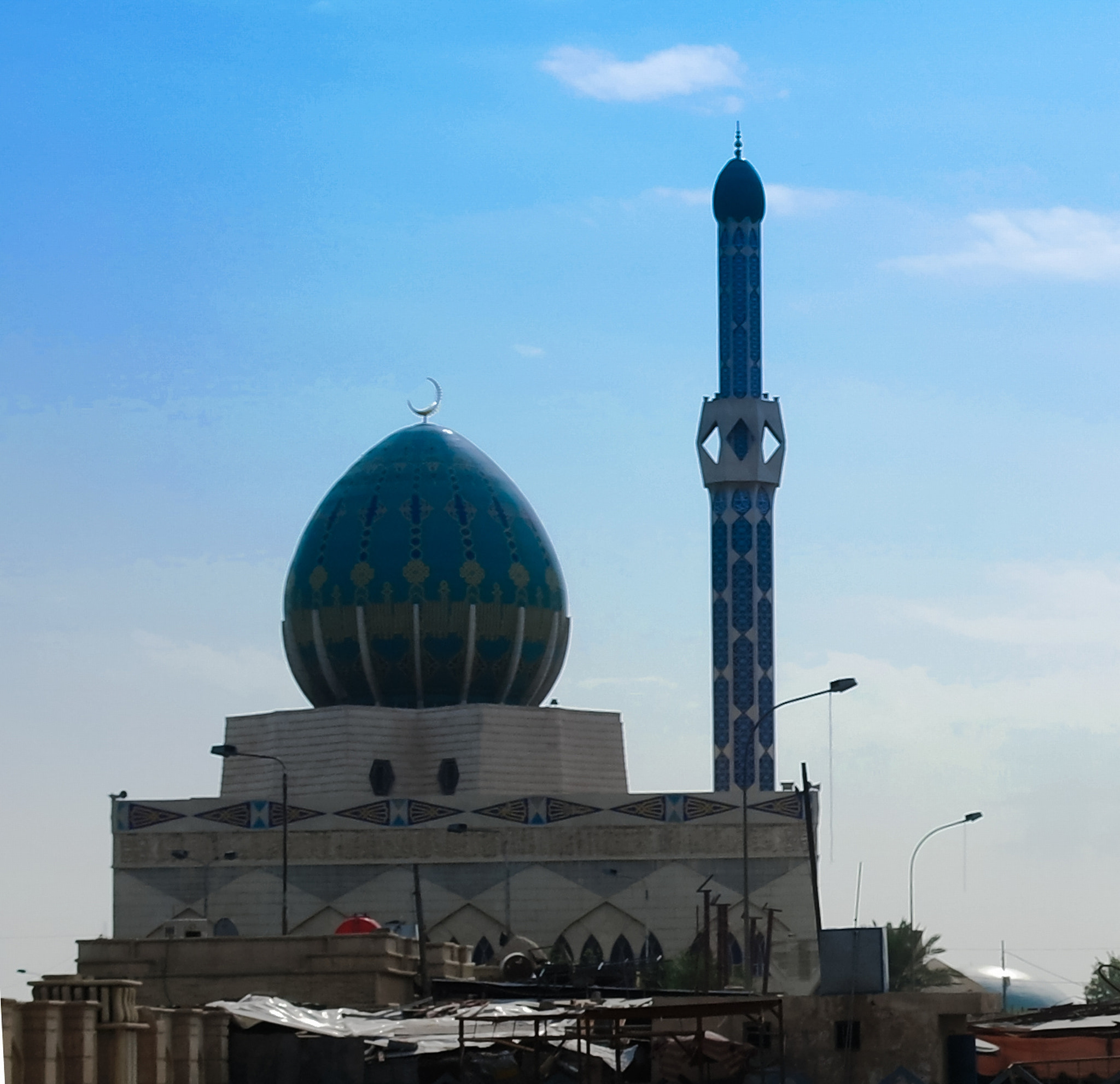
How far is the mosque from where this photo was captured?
5206 cm

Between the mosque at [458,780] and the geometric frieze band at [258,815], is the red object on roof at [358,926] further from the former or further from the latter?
the geometric frieze band at [258,815]

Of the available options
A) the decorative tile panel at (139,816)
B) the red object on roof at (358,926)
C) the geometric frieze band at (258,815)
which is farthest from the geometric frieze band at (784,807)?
the red object on roof at (358,926)

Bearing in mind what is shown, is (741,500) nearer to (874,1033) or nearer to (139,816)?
(139,816)

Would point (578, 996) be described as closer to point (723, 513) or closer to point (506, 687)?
point (506, 687)

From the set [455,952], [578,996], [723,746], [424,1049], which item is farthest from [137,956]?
[723,746]

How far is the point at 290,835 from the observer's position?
53.3 meters

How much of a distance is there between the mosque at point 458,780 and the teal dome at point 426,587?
0.16 ft

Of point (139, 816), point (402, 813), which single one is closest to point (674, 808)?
point (402, 813)

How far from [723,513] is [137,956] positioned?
30.2 meters

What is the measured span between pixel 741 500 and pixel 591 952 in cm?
1429

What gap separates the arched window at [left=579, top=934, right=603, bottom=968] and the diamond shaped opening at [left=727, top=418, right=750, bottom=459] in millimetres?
14754

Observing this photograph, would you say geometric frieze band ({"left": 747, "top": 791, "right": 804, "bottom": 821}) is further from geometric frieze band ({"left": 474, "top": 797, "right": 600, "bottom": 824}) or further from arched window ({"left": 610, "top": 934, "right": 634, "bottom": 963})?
arched window ({"left": 610, "top": 934, "right": 634, "bottom": 963})

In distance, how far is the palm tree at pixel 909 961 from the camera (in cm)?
4697

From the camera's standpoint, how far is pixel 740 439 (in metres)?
62.4
